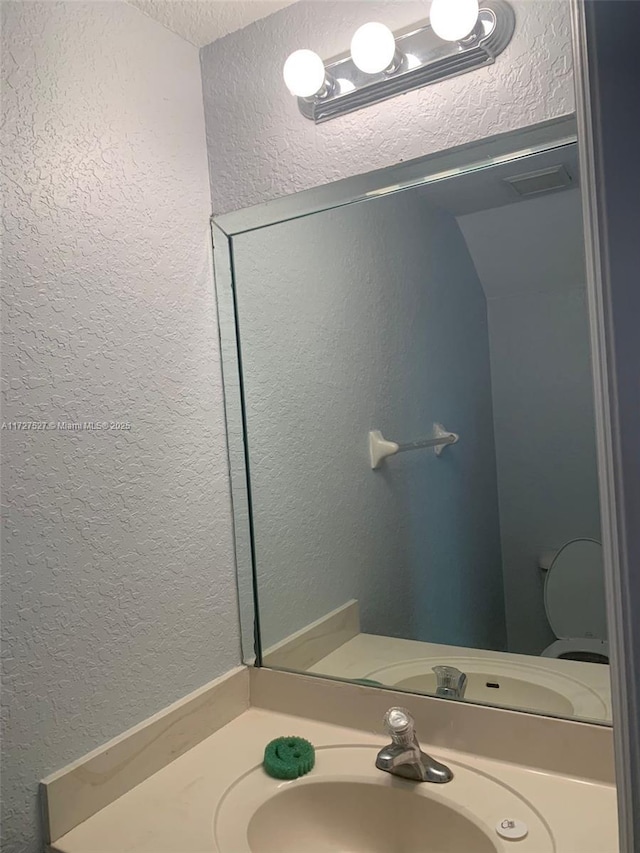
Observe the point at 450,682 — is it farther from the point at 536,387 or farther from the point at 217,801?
the point at 536,387

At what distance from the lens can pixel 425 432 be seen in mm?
1293

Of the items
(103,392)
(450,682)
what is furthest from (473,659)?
(103,392)

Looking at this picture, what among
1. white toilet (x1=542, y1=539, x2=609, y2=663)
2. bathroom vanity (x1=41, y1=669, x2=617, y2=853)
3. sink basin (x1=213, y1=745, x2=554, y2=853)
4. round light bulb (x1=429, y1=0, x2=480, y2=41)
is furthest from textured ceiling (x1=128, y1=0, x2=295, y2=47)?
sink basin (x1=213, y1=745, x2=554, y2=853)

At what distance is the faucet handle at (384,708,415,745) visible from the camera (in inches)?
40.3

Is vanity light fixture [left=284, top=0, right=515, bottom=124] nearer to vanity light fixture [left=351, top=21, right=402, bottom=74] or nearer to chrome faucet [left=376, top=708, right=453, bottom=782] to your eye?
vanity light fixture [left=351, top=21, right=402, bottom=74]

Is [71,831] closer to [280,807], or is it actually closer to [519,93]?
[280,807]

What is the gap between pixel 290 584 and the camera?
4.38 feet

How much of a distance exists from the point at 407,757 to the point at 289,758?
0.20 metres

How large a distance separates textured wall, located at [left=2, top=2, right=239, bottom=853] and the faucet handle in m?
0.38

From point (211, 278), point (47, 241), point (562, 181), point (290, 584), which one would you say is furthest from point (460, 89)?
point (290, 584)

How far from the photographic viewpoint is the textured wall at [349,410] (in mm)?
1278

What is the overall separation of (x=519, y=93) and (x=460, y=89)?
99 millimetres

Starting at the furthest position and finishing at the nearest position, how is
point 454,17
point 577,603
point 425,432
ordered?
point 425,432
point 577,603
point 454,17

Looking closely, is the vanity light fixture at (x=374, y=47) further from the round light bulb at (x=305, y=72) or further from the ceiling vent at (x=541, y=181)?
the ceiling vent at (x=541, y=181)
